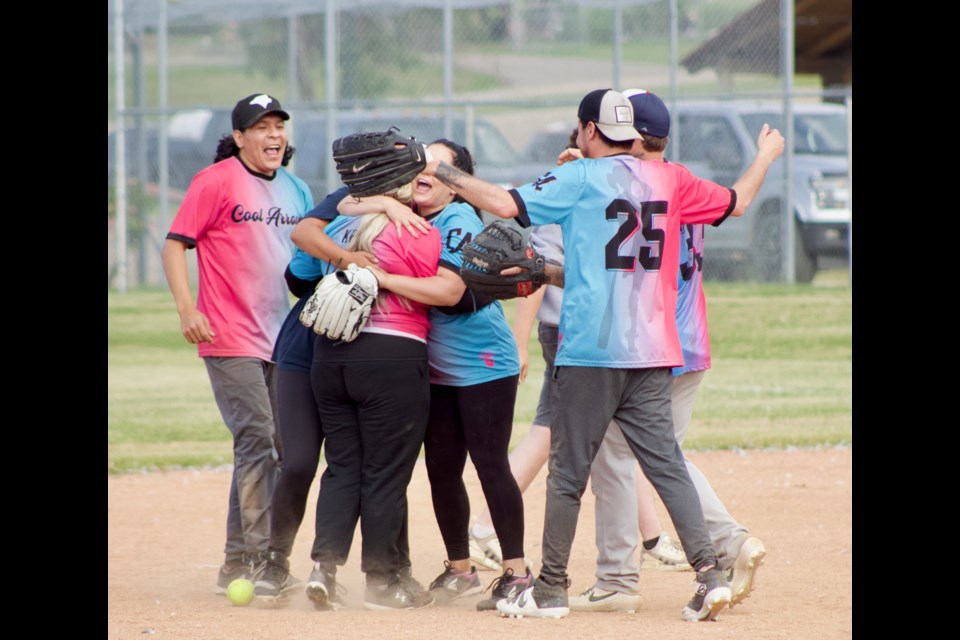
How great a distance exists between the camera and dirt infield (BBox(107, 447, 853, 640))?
16.4ft

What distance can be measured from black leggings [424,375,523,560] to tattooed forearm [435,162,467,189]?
917mm

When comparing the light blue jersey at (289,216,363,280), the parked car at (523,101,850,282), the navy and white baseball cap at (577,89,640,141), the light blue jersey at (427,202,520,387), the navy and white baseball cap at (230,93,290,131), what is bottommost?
the light blue jersey at (427,202,520,387)

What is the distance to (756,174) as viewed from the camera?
17.7 ft

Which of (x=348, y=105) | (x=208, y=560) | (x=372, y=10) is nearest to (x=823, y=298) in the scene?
(x=348, y=105)

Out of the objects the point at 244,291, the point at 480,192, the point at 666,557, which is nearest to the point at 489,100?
the point at 666,557

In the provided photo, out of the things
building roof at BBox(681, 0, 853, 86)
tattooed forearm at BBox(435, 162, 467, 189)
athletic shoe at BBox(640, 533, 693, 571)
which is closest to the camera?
tattooed forearm at BBox(435, 162, 467, 189)

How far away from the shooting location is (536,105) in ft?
53.4

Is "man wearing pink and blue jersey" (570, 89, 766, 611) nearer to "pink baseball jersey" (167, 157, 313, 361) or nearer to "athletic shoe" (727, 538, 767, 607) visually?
"athletic shoe" (727, 538, 767, 607)

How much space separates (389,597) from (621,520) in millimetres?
1026

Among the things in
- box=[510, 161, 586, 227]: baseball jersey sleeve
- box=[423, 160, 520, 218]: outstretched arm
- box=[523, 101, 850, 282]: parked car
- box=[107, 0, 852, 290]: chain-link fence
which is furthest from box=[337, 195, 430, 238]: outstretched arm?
box=[523, 101, 850, 282]: parked car

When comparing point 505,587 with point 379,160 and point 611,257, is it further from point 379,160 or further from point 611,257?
point 379,160

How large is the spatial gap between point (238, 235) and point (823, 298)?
1131 cm

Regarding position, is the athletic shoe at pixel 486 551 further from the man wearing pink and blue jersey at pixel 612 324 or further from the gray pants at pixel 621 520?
the man wearing pink and blue jersey at pixel 612 324

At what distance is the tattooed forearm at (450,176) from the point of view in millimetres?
4969
